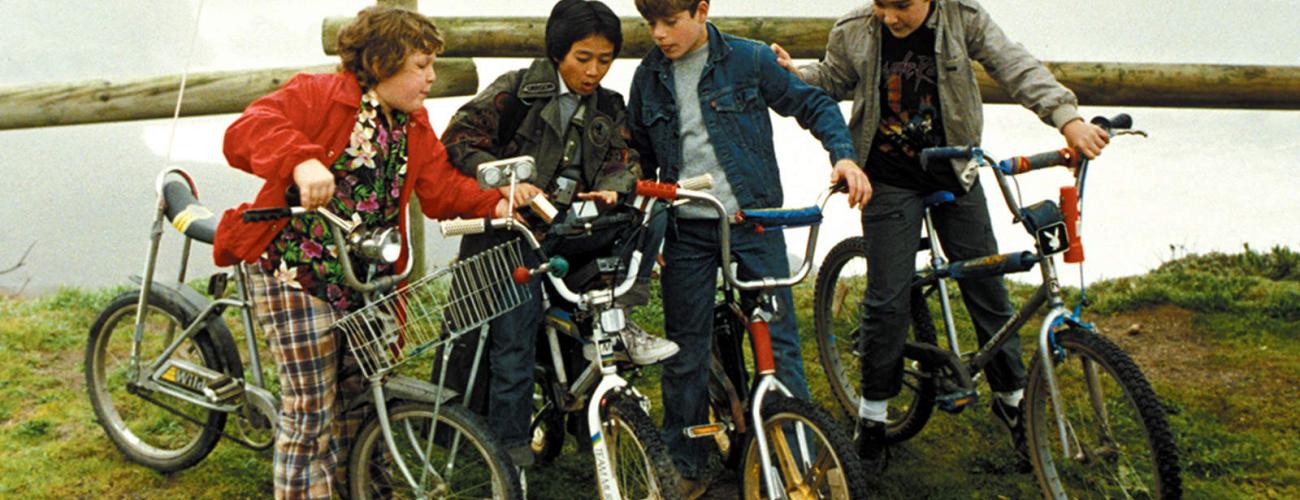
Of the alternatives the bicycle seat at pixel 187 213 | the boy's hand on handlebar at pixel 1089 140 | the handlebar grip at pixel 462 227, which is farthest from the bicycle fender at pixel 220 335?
the boy's hand on handlebar at pixel 1089 140

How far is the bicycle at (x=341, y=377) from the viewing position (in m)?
3.75

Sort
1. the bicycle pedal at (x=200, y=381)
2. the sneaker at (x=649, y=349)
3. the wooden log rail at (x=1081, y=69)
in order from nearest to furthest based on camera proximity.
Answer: the sneaker at (x=649, y=349) < the bicycle pedal at (x=200, y=381) < the wooden log rail at (x=1081, y=69)

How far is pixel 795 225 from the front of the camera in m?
3.61

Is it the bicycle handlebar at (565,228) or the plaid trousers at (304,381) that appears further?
the plaid trousers at (304,381)

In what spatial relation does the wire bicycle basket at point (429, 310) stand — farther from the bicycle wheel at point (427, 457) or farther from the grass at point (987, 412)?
the grass at point (987, 412)

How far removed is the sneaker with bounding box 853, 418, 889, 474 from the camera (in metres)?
4.96

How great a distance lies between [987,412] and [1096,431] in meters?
1.58

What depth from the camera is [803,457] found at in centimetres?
366

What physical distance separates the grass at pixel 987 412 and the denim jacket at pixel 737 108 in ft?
4.61

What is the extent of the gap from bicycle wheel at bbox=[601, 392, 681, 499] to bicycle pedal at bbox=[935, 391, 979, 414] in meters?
1.42

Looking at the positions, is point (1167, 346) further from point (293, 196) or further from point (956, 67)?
point (293, 196)

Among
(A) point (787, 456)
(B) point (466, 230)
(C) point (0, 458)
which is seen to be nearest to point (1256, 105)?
(A) point (787, 456)

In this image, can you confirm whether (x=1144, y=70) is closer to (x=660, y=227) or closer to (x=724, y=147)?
(x=724, y=147)

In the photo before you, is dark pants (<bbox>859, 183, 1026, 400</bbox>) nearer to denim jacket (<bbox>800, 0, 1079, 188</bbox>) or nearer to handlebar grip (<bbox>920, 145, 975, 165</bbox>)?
denim jacket (<bbox>800, 0, 1079, 188</bbox>)
